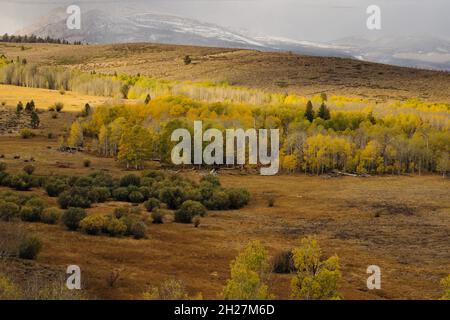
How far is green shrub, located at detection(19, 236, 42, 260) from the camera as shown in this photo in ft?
82.5

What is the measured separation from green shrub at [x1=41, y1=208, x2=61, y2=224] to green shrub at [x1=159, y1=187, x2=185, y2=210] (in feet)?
48.6

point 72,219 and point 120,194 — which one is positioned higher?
point 72,219

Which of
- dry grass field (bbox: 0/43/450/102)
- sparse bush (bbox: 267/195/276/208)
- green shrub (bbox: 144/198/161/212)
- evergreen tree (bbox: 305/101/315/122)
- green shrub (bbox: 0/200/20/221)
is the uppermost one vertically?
dry grass field (bbox: 0/43/450/102)

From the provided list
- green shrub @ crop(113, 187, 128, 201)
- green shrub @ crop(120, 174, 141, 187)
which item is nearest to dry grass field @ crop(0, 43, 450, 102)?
green shrub @ crop(120, 174, 141, 187)

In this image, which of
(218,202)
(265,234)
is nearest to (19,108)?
(218,202)

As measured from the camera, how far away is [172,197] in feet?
165

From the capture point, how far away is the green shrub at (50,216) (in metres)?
35.6

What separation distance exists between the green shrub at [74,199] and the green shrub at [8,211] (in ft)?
23.4

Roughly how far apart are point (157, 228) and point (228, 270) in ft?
37.0

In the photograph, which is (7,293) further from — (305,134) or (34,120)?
(34,120)

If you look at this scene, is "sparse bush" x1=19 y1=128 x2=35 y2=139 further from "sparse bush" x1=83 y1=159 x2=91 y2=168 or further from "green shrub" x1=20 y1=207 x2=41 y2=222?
"green shrub" x1=20 y1=207 x2=41 y2=222

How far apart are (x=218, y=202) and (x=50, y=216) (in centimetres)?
1858

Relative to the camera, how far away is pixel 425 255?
122 feet

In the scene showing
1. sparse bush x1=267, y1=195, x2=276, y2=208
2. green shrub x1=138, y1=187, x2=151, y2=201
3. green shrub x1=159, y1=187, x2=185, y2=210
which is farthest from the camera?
sparse bush x1=267, y1=195, x2=276, y2=208
